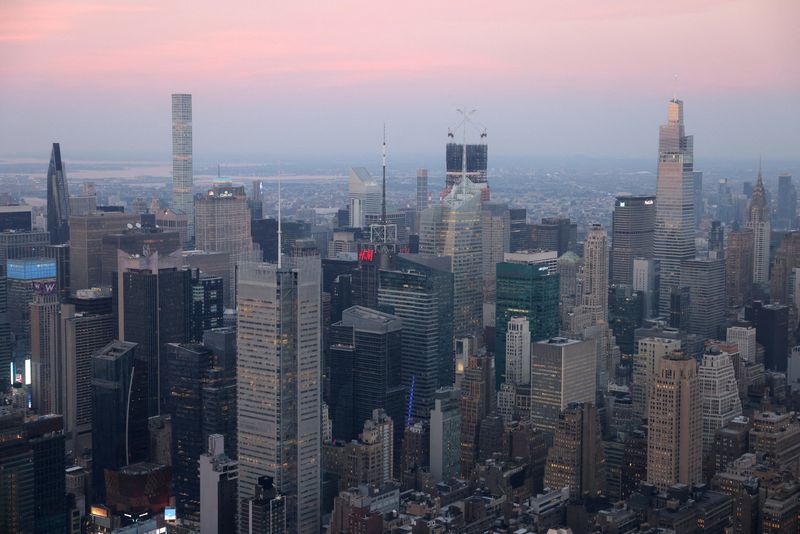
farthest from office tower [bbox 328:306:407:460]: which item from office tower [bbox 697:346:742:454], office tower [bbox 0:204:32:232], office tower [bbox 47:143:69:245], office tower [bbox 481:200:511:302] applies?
office tower [bbox 0:204:32:232]

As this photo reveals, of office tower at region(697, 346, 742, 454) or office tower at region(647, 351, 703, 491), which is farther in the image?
office tower at region(697, 346, 742, 454)

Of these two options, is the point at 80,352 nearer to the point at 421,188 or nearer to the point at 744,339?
the point at 421,188

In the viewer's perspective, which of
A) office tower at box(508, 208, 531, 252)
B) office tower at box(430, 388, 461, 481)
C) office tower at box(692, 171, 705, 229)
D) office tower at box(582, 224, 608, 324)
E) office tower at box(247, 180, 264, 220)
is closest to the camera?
office tower at box(430, 388, 461, 481)

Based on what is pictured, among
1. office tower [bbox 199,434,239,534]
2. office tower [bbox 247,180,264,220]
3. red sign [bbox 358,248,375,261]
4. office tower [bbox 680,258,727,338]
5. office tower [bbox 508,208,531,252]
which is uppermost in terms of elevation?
office tower [bbox 247,180,264,220]

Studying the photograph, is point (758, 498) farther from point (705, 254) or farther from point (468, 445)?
point (705, 254)

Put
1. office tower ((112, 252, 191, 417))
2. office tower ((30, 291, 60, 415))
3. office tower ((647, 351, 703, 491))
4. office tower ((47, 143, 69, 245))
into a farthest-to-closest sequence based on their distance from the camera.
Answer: office tower ((47, 143, 69, 245))
office tower ((112, 252, 191, 417))
office tower ((30, 291, 60, 415))
office tower ((647, 351, 703, 491))

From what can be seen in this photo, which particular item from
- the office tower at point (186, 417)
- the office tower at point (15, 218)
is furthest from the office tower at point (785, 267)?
the office tower at point (15, 218)

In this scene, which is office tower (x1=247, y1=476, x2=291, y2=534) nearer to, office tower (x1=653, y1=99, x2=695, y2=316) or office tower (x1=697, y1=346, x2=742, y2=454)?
office tower (x1=697, y1=346, x2=742, y2=454)

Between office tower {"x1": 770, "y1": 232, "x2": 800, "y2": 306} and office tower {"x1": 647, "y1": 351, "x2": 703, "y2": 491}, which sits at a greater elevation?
office tower {"x1": 770, "y1": 232, "x2": 800, "y2": 306}
